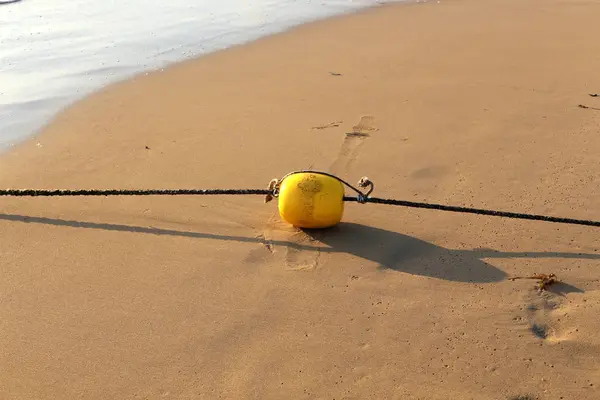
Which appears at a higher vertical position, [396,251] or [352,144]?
[352,144]

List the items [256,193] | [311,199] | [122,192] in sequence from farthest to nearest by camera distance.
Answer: [122,192], [256,193], [311,199]

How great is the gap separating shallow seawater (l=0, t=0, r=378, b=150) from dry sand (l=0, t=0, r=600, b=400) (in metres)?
0.49

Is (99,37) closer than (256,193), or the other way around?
(256,193)

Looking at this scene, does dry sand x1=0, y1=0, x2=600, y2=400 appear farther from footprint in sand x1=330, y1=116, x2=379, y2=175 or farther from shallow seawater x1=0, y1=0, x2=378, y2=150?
shallow seawater x1=0, y1=0, x2=378, y2=150

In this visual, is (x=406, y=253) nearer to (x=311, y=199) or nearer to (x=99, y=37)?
(x=311, y=199)

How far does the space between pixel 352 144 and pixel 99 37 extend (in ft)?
15.6

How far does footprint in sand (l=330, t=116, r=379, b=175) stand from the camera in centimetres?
467

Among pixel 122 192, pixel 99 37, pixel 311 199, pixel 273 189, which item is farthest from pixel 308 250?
pixel 99 37

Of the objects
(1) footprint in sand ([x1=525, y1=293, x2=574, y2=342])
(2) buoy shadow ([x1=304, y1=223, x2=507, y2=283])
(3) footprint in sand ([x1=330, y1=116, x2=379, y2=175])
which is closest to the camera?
(1) footprint in sand ([x1=525, y1=293, x2=574, y2=342])

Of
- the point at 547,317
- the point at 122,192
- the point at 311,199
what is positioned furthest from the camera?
the point at 122,192

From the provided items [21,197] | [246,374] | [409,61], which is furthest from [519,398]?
[409,61]

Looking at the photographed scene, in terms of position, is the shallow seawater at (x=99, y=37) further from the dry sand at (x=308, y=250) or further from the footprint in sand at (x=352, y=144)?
the footprint in sand at (x=352, y=144)

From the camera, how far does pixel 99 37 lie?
8148 mm

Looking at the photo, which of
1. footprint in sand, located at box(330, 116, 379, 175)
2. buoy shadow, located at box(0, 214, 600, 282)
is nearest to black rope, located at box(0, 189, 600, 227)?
buoy shadow, located at box(0, 214, 600, 282)
